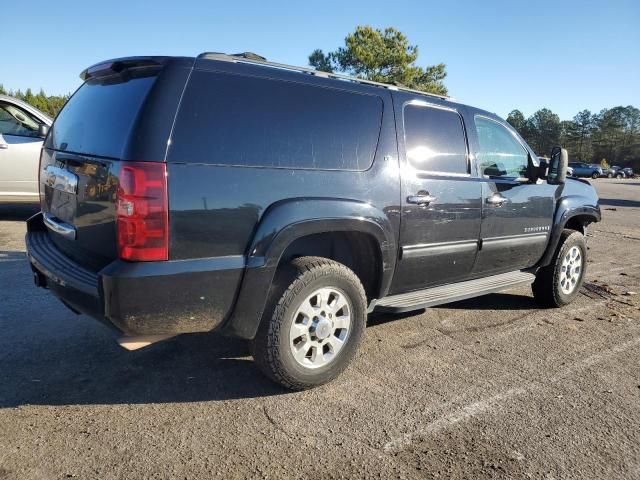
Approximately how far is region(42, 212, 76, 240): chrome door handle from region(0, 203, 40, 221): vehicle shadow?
6.16m

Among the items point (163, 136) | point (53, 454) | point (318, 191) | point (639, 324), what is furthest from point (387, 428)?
point (639, 324)

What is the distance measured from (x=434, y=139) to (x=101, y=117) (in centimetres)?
237

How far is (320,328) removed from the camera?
3137 millimetres

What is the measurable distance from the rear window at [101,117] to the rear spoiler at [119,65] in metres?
0.05

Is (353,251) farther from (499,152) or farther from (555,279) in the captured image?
(555,279)

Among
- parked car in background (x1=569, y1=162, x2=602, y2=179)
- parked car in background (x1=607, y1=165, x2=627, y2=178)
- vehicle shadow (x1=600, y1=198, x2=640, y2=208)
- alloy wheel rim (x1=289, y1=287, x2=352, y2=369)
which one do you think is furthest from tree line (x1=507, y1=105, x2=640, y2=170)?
alloy wheel rim (x1=289, y1=287, x2=352, y2=369)

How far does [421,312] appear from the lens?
4789 mm

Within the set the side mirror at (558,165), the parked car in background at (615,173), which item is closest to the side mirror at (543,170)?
the side mirror at (558,165)

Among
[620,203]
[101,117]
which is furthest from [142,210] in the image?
[620,203]

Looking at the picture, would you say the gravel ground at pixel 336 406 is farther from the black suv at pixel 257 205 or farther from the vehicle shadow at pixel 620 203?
the vehicle shadow at pixel 620 203

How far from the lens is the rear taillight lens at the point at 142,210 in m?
2.46

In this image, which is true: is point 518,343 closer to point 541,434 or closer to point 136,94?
point 541,434

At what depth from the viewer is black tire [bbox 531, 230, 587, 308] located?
199 inches

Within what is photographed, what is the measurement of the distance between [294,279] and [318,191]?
55 cm
